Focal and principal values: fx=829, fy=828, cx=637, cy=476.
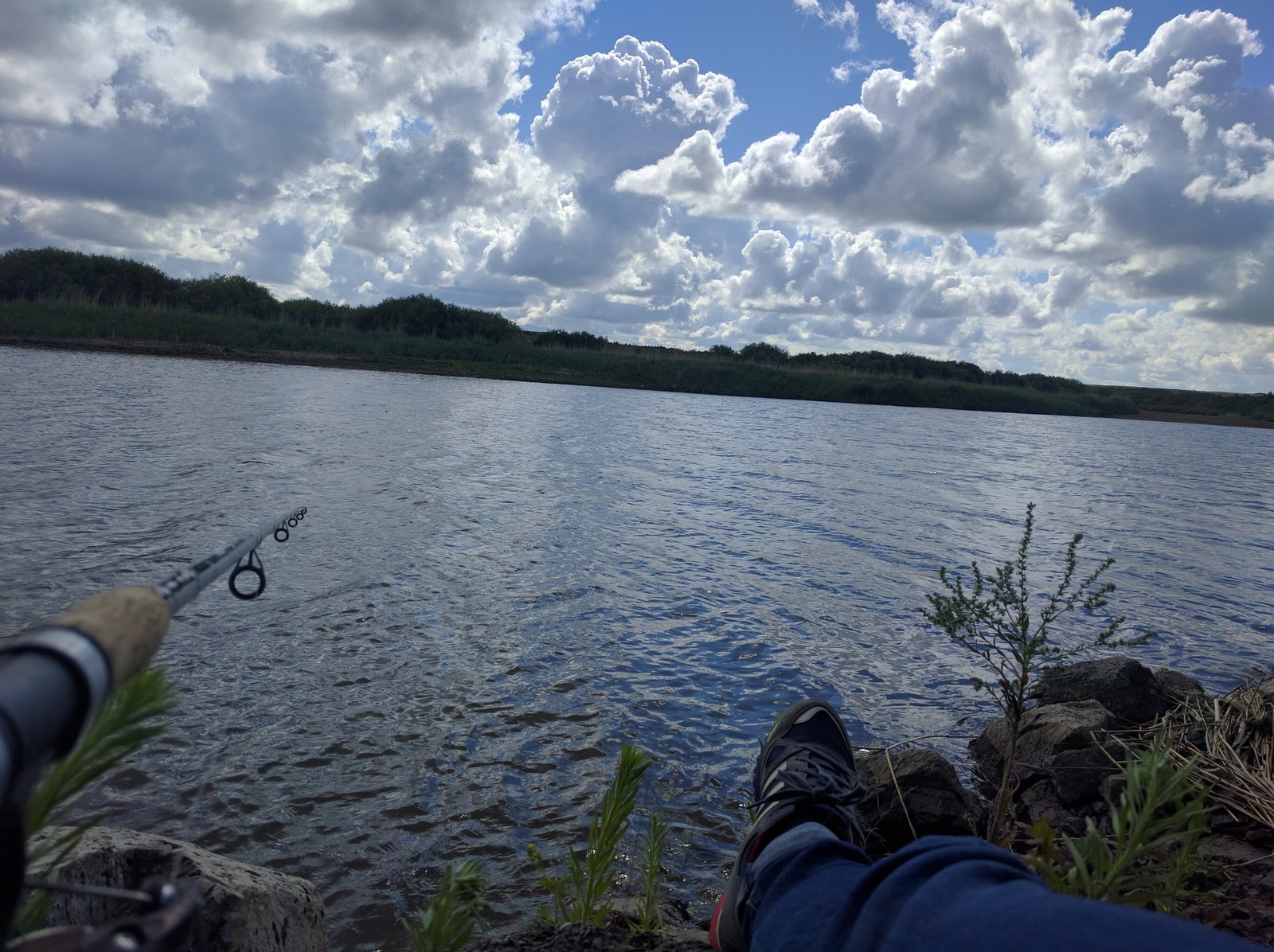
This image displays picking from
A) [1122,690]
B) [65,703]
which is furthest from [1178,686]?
[65,703]

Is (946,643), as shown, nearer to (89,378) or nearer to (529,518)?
(529,518)

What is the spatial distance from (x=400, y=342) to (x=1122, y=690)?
196 feet

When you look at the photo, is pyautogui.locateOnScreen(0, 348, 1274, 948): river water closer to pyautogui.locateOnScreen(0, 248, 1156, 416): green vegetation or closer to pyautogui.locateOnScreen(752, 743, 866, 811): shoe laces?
pyautogui.locateOnScreen(752, 743, 866, 811): shoe laces

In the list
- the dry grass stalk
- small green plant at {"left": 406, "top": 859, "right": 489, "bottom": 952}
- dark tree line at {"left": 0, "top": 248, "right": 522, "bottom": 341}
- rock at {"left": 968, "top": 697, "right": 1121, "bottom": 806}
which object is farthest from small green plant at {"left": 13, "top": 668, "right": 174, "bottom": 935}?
dark tree line at {"left": 0, "top": 248, "right": 522, "bottom": 341}

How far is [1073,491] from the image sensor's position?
20.5m

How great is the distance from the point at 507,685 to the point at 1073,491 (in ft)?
62.3

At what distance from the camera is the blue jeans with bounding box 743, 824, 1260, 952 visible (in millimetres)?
1142

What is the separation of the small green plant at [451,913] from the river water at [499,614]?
1649 mm

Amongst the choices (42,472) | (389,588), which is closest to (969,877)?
(389,588)

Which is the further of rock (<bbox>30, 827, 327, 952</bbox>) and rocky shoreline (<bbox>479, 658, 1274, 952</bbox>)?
rocky shoreline (<bbox>479, 658, 1274, 952</bbox>)

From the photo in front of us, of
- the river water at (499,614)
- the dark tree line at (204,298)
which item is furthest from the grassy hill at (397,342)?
the river water at (499,614)

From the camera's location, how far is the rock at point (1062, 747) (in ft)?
14.5

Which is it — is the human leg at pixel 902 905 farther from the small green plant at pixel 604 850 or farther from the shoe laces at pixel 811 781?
the small green plant at pixel 604 850

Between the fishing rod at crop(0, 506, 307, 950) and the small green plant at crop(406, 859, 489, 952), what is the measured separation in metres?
0.89
